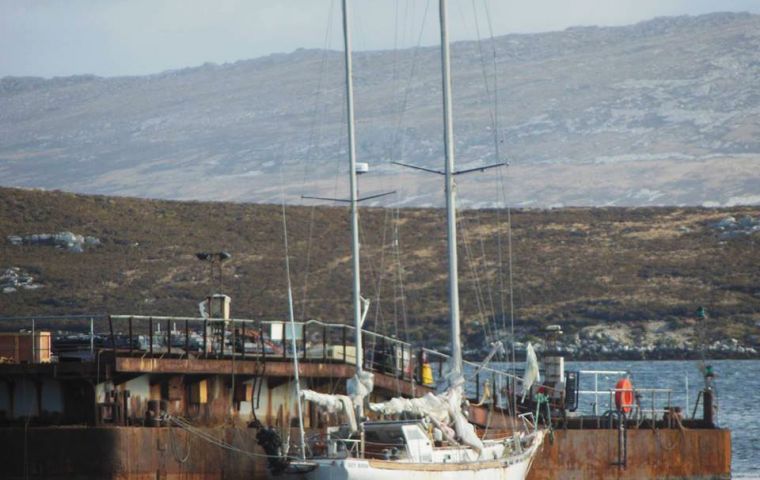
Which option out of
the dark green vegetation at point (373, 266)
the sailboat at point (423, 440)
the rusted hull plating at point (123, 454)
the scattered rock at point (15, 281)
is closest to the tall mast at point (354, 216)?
the sailboat at point (423, 440)

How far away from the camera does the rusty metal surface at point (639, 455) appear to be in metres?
54.2

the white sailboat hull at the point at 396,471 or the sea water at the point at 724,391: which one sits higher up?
the white sailboat hull at the point at 396,471

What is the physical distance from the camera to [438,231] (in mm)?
179750

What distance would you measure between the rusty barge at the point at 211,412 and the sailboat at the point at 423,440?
185 cm

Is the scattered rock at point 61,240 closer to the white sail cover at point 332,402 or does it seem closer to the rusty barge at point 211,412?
the rusty barge at point 211,412

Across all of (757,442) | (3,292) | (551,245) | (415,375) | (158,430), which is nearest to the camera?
(158,430)

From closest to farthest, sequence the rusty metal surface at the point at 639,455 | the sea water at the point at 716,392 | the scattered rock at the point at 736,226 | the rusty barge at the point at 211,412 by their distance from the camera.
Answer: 1. the rusty barge at the point at 211,412
2. the rusty metal surface at the point at 639,455
3. the sea water at the point at 716,392
4. the scattered rock at the point at 736,226

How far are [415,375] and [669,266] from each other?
388 feet

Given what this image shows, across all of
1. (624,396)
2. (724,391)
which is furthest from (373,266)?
(624,396)

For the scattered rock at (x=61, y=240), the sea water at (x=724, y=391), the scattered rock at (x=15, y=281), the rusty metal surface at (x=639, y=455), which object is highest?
the scattered rock at (x=61, y=240)

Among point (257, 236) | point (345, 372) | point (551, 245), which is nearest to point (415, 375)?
point (345, 372)

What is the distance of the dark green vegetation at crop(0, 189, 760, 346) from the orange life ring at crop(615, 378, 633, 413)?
80880 millimetres

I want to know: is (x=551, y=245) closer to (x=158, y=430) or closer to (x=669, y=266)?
(x=669, y=266)

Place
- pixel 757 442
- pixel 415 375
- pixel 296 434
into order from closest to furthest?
1. pixel 296 434
2. pixel 415 375
3. pixel 757 442
